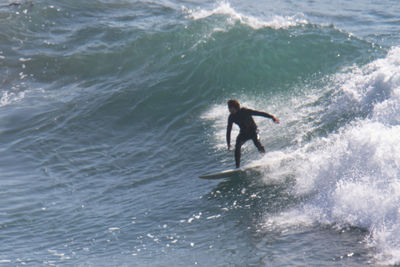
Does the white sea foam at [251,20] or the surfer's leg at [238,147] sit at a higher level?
the white sea foam at [251,20]

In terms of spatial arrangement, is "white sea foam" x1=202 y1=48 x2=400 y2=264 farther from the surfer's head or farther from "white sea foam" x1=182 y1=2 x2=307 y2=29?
"white sea foam" x1=182 y1=2 x2=307 y2=29

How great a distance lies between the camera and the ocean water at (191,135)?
28.5 feet

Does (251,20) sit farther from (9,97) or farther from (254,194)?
(254,194)

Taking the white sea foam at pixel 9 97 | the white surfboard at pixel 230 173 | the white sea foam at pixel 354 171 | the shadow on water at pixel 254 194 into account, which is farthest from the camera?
the white sea foam at pixel 9 97

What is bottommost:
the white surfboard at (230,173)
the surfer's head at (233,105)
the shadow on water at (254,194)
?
the shadow on water at (254,194)

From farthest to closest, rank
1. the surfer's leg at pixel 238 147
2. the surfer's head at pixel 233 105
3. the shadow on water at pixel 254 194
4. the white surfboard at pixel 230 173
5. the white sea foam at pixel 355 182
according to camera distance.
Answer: the surfer's leg at pixel 238 147 → the white surfboard at pixel 230 173 → the surfer's head at pixel 233 105 → the shadow on water at pixel 254 194 → the white sea foam at pixel 355 182

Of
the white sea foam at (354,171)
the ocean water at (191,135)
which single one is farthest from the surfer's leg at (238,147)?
the white sea foam at (354,171)

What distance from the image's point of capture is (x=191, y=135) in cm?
1455

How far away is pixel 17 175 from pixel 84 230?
12.3 ft

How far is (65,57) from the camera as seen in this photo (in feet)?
70.5

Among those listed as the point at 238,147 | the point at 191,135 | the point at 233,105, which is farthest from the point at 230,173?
the point at 191,135

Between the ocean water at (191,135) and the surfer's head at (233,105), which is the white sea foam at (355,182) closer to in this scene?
the ocean water at (191,135)

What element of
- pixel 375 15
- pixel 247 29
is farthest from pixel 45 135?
pixel 375 15

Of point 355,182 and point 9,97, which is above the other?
point 9,97
